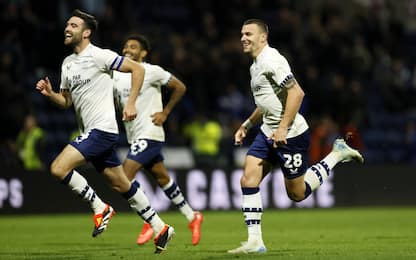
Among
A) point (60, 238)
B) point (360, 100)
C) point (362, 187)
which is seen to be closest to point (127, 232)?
point (60, 238)

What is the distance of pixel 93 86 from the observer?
10445mm

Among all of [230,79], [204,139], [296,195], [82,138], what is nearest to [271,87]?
[296,195]

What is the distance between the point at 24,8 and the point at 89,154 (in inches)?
447

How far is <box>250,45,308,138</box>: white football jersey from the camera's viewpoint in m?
10.1

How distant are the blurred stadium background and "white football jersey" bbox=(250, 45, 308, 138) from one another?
849 cm

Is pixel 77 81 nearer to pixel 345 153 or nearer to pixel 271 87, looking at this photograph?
pixel 271 87

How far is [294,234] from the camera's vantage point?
13250 millimetres

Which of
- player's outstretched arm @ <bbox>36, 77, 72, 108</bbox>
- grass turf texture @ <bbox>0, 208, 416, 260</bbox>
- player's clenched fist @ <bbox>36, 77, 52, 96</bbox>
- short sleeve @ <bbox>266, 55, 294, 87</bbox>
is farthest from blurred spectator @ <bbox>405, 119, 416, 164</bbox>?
player's clenched fist @ <bbox>36, 77, 52, 96</bbox>

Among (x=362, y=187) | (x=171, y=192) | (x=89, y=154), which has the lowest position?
(x=362, y=187)

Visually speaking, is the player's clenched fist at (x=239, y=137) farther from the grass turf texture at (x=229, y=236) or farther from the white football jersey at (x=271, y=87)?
the grass turf texture at (x=229, y=236)

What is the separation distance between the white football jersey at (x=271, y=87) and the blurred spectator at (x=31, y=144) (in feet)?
31.6

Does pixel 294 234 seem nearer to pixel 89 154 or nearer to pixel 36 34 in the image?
pixel 89 154

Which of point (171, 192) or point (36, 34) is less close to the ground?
point (36, 34)

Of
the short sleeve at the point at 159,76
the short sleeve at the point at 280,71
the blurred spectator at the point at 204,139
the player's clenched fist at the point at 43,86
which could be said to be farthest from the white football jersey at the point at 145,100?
the blurred spectator at the point at 204,139
